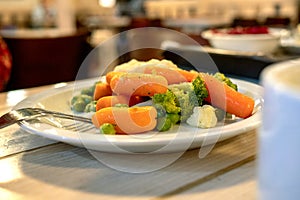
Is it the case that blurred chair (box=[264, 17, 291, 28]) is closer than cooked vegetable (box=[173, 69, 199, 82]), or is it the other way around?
cooked vegetable (box=[173, 69, 199, 82])

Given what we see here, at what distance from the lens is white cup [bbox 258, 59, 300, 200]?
0.82ft

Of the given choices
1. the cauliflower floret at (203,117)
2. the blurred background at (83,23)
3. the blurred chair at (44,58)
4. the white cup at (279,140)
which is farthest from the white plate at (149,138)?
the blurred chair at (44,58)

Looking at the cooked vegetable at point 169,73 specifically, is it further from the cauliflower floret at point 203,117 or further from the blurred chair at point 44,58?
the blurred chair at point 44,58

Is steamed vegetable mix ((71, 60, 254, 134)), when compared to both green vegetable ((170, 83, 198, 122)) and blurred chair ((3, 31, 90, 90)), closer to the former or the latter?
green vegetable ((170, 83, 198, 122))

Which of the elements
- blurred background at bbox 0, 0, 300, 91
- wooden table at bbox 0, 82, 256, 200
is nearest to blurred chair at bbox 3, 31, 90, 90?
blurred background at bbox 0, 0, 300, 91

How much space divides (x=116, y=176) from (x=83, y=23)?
4.36 meters

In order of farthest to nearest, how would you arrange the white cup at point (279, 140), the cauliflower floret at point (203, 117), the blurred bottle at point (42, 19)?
the blurred bottle at point (42, 19)
the cauliflower floret at point (203, 117)
the white cup at point (279, 140)

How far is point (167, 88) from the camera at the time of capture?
53cm

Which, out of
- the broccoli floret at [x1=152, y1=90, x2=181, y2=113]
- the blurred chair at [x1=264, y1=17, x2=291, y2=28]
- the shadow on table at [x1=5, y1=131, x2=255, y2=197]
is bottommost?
the blurred chair at [x1=264, y1=17, x2=291, y2=28]

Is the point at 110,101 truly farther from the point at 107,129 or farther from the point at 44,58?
the point at 44,58

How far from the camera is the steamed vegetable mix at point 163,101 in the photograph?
1.57 feet

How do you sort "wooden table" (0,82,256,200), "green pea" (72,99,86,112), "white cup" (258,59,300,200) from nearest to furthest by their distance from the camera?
"white cup" (258,59,300,200), "wooden table" (0,82,256,200), "green pea" (72,99,86,112)

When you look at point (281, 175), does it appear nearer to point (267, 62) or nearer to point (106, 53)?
point (267, 62)

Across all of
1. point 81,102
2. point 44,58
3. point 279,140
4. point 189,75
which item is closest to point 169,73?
point 189,75
